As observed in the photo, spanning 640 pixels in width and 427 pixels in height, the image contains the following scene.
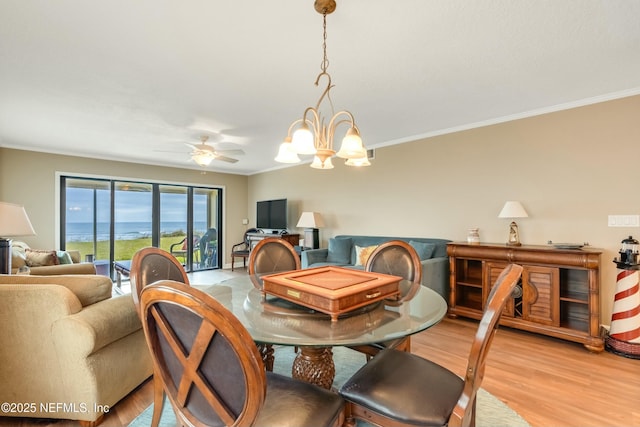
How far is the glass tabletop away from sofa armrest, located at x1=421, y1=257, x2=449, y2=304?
61.2 inches

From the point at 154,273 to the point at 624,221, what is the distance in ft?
13.3

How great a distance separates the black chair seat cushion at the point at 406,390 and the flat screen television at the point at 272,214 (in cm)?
489

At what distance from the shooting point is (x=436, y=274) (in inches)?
136

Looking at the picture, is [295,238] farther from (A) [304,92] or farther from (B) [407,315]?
(B) [407,315]

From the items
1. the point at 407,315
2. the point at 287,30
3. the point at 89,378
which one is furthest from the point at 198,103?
the point at 407,315

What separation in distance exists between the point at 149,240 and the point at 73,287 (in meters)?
4.78

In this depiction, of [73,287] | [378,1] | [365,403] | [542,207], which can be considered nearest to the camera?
[365,403]

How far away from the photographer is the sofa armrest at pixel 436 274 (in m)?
3.27

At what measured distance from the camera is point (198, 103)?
9.92 ft

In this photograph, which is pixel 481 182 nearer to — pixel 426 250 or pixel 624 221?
pixel 426 250

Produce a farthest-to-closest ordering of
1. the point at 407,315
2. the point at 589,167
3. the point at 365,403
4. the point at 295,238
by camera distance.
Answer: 1. the point at 295,238
2. the point at 589,167
3. the point at 407,315
4. the point at 365,403

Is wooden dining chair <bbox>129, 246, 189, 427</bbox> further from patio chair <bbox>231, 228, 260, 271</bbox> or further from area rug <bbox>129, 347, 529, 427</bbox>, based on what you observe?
patio chair <bbox>231, 228, 260, 271</bbox>

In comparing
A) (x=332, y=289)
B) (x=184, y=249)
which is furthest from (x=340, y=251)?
(x=184, y=249)

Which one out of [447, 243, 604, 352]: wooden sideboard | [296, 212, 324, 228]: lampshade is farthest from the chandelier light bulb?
[296, 212, 324, 228]: lampshade
